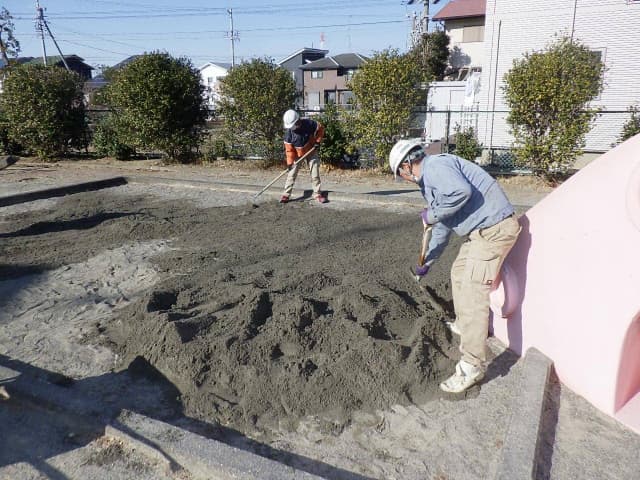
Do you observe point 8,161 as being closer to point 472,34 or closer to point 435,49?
point 435,49

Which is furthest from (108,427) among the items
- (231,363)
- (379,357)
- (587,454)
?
(587,454)

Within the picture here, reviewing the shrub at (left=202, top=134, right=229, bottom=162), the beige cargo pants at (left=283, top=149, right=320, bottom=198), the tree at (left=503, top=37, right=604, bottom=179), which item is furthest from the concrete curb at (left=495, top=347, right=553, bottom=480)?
the shrub at (left=202, top=134, right=229, bottom=162)

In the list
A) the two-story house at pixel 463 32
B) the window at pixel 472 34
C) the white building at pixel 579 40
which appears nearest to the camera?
the white building at pixel 579 40

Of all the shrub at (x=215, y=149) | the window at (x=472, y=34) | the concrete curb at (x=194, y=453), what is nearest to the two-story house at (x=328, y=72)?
the window at (x=472, y=34)

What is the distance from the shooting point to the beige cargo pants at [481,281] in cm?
311

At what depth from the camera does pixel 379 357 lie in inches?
130

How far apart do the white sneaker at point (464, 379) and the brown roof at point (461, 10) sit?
98.3 ft

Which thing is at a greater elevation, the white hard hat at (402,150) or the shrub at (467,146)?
the white hard hat at (402,150)

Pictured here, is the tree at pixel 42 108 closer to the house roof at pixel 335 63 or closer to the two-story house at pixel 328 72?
the two-story house at pixel 328 72

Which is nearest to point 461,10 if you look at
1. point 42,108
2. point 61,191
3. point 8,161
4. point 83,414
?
point 42,108

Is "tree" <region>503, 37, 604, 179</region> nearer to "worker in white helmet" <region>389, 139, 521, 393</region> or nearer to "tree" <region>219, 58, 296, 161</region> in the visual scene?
"tree" <region>219, 58, 296, 161</region>

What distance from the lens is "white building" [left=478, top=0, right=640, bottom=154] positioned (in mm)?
12500

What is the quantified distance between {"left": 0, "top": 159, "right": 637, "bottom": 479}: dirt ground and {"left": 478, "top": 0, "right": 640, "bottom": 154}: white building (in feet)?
28.1

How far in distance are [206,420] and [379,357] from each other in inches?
46.4
